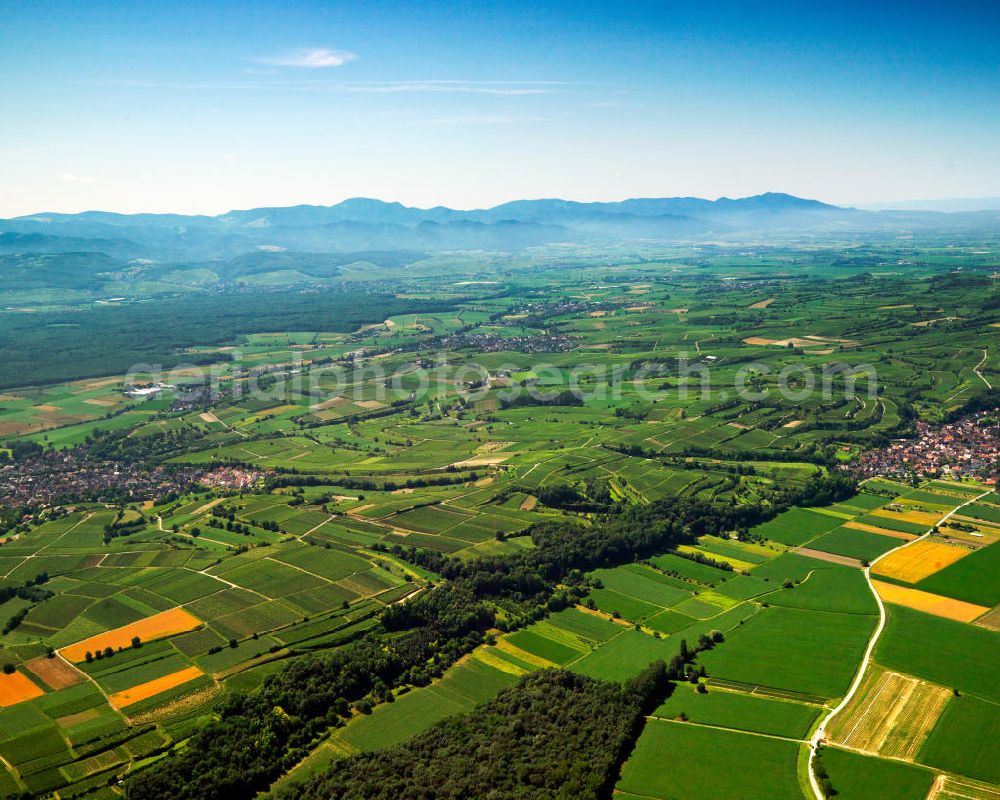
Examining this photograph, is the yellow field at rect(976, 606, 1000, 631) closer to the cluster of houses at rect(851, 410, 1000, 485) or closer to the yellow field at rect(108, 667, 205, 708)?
the cluster of houses at rect(851, 410, 1000, 485)

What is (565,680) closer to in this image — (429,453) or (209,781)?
(209,781)

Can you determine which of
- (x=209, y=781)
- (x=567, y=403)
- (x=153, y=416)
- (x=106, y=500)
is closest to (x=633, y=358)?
(x=567, y=403)

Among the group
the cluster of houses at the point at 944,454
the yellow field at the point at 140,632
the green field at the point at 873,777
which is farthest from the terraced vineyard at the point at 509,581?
the cluster of houses at the point at 944,454

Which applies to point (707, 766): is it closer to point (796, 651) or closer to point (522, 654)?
point (796, 651)

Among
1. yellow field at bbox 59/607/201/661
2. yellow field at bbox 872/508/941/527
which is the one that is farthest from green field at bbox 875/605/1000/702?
yellow field at bbox 59/607/201/661

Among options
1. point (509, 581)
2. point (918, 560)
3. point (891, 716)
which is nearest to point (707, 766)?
point (891, 716)

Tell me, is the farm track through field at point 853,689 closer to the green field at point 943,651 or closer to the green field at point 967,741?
the green field at point 943,651
